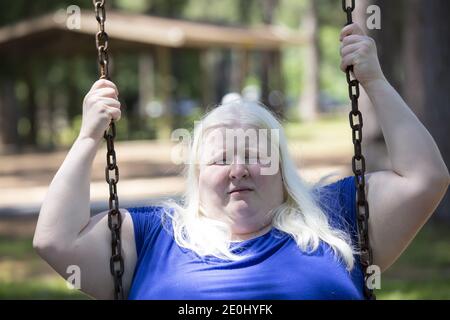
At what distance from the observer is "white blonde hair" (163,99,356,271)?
2.36 m

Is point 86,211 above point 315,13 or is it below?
below

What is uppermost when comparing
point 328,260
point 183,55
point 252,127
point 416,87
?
point 183,55

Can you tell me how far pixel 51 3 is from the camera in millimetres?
16234

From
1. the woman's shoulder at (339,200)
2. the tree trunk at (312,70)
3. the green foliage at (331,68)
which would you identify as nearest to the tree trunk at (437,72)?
the woman's shoulder at (339,200)

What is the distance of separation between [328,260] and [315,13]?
34.6 m

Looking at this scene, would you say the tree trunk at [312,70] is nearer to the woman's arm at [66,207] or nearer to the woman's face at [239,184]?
the woman's face at [239,184]

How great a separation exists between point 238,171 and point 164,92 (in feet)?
62.0

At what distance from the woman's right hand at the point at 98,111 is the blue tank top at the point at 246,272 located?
1.09 feet

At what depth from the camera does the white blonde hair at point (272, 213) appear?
2357 millimetres
